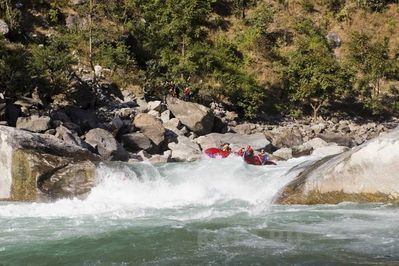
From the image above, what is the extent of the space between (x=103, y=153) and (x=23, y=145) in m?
6.72

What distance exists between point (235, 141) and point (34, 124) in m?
9.17

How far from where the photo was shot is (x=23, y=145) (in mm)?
13336

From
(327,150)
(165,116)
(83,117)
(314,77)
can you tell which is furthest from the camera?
(314,77)

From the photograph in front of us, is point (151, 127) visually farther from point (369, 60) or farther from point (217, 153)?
point (369, 60)

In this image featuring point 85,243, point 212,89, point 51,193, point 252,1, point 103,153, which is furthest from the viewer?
point 252,1

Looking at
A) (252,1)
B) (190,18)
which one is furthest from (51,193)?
(252,1)

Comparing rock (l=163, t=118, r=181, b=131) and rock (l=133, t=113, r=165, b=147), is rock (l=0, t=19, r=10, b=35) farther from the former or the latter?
rock (l=163, t=118, r=181, b=131)

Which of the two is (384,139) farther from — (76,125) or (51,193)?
(76,125)

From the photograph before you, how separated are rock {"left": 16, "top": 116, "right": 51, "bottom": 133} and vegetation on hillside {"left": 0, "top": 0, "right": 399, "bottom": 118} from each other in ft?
17.9

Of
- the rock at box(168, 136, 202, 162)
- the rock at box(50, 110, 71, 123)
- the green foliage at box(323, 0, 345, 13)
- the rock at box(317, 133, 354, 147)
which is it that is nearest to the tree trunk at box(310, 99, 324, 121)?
the rock at box(317, 133, 354, 147)

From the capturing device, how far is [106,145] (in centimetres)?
2039

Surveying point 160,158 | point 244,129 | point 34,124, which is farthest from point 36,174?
point 244,129

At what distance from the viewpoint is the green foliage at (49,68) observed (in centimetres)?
2369

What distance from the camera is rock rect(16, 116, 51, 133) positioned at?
1970cm
